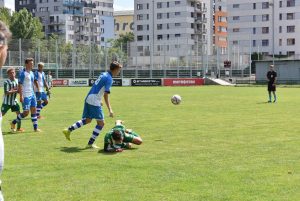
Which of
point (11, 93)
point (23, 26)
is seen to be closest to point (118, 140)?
point (11, 93)

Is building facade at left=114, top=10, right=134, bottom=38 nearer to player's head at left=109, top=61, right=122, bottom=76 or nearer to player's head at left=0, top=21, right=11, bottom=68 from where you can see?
player's head at left=109, top=61, right=122, bottom=76

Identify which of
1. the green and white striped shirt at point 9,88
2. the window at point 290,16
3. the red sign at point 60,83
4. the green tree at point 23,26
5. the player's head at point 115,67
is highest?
the window at point 290,16

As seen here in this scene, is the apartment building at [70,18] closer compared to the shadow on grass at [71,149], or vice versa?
the shadow on grass at [71,149]

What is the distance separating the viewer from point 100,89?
1159cm

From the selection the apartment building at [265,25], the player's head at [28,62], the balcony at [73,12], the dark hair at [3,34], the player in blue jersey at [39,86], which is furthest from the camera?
the balcony at [73,12]

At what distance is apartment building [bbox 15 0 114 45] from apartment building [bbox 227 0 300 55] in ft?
138

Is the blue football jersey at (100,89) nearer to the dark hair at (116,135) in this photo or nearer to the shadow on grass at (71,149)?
the dark hair at (116,135)

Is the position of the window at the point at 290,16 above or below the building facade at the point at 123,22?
below

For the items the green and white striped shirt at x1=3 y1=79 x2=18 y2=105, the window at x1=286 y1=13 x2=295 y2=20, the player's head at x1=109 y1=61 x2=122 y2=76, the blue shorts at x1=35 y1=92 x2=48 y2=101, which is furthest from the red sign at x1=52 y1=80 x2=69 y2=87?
the window at x1=286 y1=13 x2=295 y2=20

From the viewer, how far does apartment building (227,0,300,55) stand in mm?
107188

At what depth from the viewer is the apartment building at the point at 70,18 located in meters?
139

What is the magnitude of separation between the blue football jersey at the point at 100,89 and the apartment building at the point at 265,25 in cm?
9461

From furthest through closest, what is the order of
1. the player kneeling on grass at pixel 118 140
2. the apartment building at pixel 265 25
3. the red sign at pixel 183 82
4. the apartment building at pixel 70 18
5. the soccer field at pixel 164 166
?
1. the apartment building at pixel 70 18
2. the apartment building at pixel 265 25
3. the red sign at pixel 183 82
4. the player kneeling on grass at pixel 118 140
5. the soccer field at pixel 164 166

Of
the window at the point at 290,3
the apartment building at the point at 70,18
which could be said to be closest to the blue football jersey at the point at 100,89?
the window at the point at 290,3
